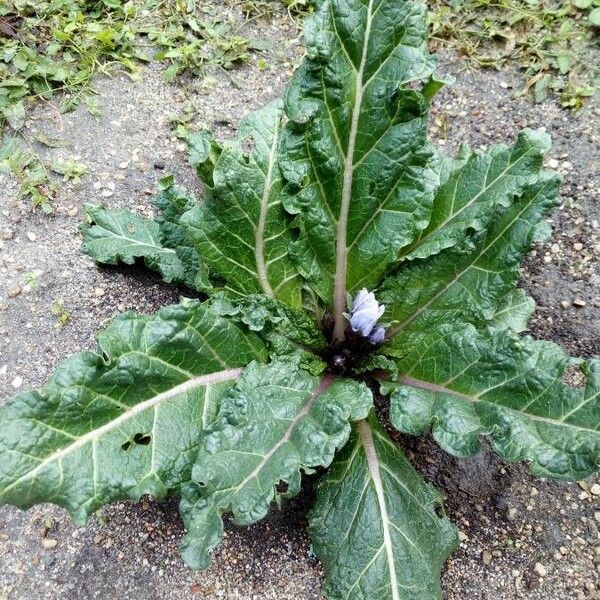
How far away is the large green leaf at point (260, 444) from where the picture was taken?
6.43ft

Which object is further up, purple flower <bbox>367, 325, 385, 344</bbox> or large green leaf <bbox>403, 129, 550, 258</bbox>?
large green leaf <bbox>403, 129, 550, 258</bbox>

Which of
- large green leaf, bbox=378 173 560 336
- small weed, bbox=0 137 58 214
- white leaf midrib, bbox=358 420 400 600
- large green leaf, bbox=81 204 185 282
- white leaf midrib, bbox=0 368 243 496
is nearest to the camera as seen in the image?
white leaf midrib, bbox=0 368 243 496

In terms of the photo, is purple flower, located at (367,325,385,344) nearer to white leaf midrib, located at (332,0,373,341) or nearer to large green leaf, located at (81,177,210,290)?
white leaf midrib, located at (332,0,373,341)

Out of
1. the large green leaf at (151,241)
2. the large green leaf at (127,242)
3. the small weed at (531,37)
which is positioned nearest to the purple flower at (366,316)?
the large green leaf at (151,241)

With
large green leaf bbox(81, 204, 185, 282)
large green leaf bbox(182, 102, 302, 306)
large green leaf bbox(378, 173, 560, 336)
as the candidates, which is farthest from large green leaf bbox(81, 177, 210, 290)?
large green leaf bbox(378, 173, 560, 336)

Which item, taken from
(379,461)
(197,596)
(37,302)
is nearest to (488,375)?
(379,461)

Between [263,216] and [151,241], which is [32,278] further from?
[263,216]

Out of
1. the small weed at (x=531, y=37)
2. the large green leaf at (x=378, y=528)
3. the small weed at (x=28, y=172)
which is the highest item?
the small weed at (x=531, y=37)

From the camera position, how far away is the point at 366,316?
7.99 ft

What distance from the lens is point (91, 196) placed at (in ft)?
10.1

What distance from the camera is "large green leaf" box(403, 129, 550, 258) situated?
242cm

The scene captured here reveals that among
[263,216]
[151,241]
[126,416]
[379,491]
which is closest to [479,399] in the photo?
[379,491]

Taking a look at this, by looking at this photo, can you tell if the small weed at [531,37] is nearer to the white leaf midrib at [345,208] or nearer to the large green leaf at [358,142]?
the large green leaf at [358,142]

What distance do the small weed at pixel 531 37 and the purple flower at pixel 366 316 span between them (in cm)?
150
